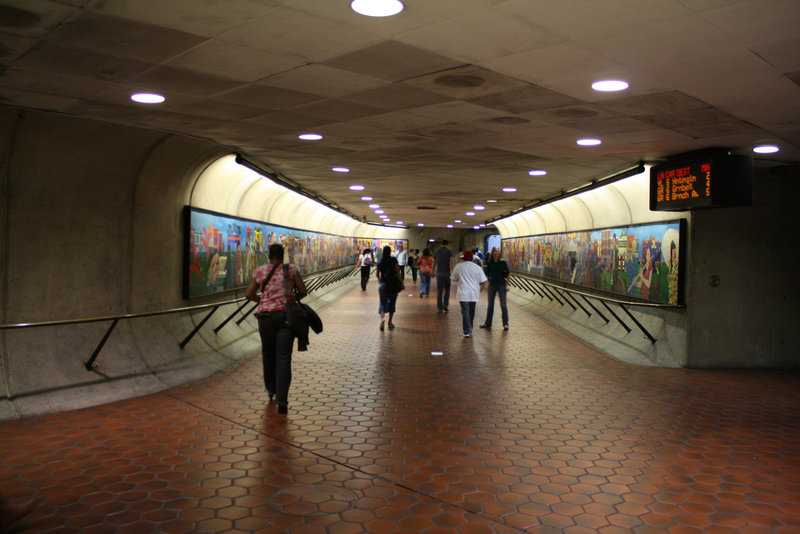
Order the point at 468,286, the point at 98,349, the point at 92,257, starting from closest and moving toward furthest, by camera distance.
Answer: the point at 98,349, the point at 92,257, the point at 468,286

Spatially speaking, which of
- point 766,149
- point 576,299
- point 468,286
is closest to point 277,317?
point 468,286

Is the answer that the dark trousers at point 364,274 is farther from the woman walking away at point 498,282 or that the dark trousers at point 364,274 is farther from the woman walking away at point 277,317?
the woman walking away at point 277,317

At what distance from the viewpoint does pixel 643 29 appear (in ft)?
11.7

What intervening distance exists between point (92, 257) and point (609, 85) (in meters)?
5.72

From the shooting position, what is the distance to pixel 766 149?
7676 mm

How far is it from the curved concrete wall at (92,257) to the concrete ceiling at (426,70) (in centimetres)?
55

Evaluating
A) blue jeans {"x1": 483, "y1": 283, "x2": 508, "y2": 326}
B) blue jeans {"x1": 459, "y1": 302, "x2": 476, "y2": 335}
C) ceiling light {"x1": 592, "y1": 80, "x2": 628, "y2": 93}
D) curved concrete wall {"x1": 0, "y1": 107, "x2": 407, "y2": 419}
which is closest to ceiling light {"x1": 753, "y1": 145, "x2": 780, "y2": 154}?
ceiling light {"x1": 592, "y1": 80, "x2": 628, "y2": 93}

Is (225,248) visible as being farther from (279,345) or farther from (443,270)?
(443,270)

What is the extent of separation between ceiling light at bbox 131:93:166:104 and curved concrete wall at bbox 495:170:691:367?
7.50 meters

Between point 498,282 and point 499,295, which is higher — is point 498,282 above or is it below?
above

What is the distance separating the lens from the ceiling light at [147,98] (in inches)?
209

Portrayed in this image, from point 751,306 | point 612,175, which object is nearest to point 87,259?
point 612,175

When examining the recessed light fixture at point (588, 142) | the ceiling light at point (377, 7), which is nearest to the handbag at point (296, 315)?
the ceiling light at point (377, 7)

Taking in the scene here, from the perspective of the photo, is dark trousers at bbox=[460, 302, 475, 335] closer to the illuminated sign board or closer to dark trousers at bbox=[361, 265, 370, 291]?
the illuminated sign board
